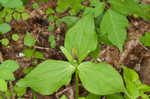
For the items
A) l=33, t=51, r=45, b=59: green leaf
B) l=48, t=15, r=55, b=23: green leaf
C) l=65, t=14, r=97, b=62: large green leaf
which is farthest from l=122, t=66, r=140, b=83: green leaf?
l=48, t=15, r=55, b=23: green leaf

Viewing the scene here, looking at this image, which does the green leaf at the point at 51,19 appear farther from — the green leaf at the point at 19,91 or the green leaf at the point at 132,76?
the green leaf at the point at 132,76

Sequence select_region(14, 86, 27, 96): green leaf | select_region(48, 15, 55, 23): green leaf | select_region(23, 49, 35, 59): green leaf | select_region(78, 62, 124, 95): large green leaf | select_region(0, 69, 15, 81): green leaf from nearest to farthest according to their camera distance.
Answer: select_region(78, 62, 124, 95): large green leaf, select_region(0, 69, 15, 81): green leaf, select_region(14, 86, 27, 96): green leaf, select_region(23, 49, 35, 59): green leaf, select_region(48, 15, 55, 23): green leaf

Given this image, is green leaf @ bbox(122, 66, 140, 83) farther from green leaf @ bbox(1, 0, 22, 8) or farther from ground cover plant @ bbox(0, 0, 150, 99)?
green leaf @ bbox(1, 0, 22, 8)

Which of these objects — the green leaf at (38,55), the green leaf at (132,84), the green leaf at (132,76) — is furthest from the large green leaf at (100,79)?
the green leaf at (38,55)

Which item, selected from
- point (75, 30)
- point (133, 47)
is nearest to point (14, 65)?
point (75, 30)

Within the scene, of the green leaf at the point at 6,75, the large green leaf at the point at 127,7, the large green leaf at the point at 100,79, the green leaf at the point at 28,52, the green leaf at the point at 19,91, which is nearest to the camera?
the large green leaf at the point at 100,79

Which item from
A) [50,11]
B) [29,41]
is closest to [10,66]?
[29,41]

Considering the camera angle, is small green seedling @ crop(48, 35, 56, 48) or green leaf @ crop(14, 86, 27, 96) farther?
small green seedling @ crop(48, 35, 56, 48)
